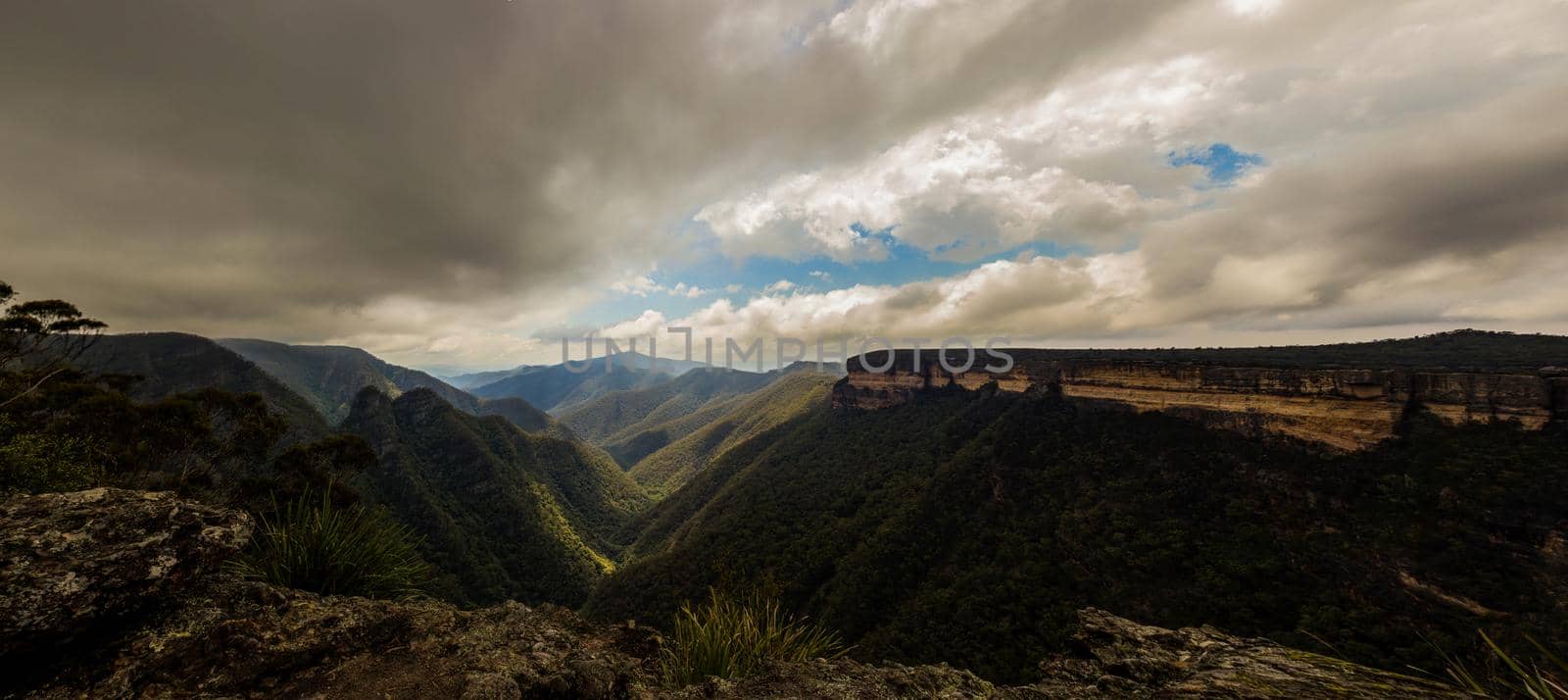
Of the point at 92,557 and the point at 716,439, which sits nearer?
the point at 92,557

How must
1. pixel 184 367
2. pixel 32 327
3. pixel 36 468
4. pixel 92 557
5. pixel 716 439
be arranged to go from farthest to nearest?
pixel 716 439, pixel 184 367, pixel 32 327, pixel 36 468, pixel 92 557

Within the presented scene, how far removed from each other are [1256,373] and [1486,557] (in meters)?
14.5

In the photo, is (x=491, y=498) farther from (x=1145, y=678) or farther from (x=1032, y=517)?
(x=1145, y=678)

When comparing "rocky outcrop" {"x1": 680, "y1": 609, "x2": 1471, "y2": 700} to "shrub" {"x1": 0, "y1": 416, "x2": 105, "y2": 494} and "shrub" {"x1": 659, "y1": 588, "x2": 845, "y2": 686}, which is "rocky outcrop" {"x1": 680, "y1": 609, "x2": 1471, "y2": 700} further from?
"shrub" {"x1": 0, "y1": 416, "x2": 105, "y2": 494}

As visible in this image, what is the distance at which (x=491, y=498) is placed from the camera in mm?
80188

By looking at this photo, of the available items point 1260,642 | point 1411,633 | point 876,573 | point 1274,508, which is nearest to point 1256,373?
point 1274,508

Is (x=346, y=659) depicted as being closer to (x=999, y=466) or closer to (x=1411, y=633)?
(x=1411, y=633)

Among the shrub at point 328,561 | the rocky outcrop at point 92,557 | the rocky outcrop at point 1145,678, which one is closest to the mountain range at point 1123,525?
the rocky outcrop at point 1145,678

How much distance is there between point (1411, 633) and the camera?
743 inches

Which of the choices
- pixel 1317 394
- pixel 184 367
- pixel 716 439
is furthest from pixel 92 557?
pixel 184 367

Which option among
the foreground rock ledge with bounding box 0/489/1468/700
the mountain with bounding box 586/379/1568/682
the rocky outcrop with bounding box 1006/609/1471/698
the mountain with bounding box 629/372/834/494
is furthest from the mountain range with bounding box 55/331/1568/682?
the mountain with bounding box 629/372/834/494

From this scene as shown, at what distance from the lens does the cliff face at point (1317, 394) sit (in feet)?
74.2

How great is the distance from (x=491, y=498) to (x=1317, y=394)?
105100 millimetres

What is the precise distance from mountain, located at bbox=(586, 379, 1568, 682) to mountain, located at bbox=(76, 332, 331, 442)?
100m
